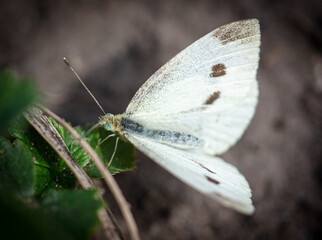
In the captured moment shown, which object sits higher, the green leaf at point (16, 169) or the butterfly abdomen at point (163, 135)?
the green leaf at point (16, 169)

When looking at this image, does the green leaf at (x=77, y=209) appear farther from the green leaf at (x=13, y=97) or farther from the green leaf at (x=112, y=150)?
the green leaf at (x=112, y=150)

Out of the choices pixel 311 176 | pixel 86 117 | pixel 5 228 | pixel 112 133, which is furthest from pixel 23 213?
pixel 311 176

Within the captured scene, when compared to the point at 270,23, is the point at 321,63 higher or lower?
lower

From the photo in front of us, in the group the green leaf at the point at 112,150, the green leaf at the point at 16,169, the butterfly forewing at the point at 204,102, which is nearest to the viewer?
the green leaf at the point at 16,169

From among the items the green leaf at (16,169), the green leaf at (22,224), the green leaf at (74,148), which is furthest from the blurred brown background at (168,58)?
the green leaf at (22,224)

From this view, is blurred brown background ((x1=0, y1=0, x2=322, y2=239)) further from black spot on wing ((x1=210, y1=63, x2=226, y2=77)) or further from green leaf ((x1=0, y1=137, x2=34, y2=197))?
green leaf ((x1=0, y1=137, x2=34, y2=197))

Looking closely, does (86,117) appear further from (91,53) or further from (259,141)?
(259,141)
